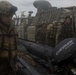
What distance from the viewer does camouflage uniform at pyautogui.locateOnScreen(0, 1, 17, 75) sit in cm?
351

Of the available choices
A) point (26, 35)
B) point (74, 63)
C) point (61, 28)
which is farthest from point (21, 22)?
point (74, 63)

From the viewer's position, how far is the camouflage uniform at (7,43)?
351 cm

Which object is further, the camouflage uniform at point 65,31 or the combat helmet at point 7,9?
the camouflage uniform at point 65,31

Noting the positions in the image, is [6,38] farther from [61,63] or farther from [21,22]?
[21,22]

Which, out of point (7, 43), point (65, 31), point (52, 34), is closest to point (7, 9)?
point (7, 43)

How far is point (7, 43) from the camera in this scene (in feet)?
11.6

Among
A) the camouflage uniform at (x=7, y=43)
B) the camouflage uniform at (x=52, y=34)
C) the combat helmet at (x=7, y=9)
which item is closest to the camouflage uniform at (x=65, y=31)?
the camouflage uniform at (x=52, y=34)

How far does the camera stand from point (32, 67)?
4613mm

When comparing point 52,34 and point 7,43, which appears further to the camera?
point 52,34

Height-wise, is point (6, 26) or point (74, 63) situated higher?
point (6, 26)

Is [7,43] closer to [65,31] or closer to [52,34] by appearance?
[65,31]

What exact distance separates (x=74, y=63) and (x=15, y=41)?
3.13ft

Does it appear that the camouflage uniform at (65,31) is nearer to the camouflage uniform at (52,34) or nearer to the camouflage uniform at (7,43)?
the camouflage uniform at (52,34)

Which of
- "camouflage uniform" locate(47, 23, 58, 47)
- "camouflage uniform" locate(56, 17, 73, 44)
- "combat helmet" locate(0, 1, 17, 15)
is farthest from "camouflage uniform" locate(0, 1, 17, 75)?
"camouflage uniform" locate(47, 23, 58, 47)
